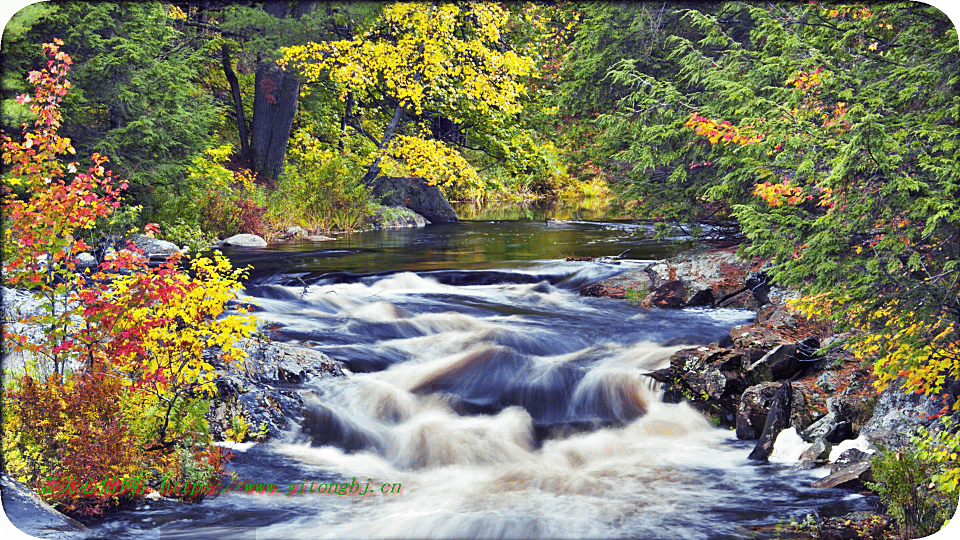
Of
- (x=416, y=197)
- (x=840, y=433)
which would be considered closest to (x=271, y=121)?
(x=416, y=197)

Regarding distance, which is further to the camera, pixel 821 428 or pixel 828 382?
pixel 828 382

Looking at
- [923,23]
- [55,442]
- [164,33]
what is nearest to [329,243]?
[164,33]

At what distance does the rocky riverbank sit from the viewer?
443 centimetres

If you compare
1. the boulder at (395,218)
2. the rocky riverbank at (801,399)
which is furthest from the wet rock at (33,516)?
the boulder at (395,218)

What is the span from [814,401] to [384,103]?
1316 cm

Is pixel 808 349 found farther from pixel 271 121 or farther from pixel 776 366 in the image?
pixel 271 121

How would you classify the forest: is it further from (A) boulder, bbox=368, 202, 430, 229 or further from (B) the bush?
(A) boulder, bbox=368, 202, 430, 229

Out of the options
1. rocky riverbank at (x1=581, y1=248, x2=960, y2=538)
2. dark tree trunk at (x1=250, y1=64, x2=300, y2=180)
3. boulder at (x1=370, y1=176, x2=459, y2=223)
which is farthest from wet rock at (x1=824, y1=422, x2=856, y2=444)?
boulder at (x1=370, y1=176, x2=459, y2=223)

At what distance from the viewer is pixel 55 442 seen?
4.14m

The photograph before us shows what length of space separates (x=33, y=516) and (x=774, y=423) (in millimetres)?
4710

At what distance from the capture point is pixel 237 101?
14.8m

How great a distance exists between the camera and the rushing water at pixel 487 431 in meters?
4.13

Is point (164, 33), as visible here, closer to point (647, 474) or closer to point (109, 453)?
point (109, 453)

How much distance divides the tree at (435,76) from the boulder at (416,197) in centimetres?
152
